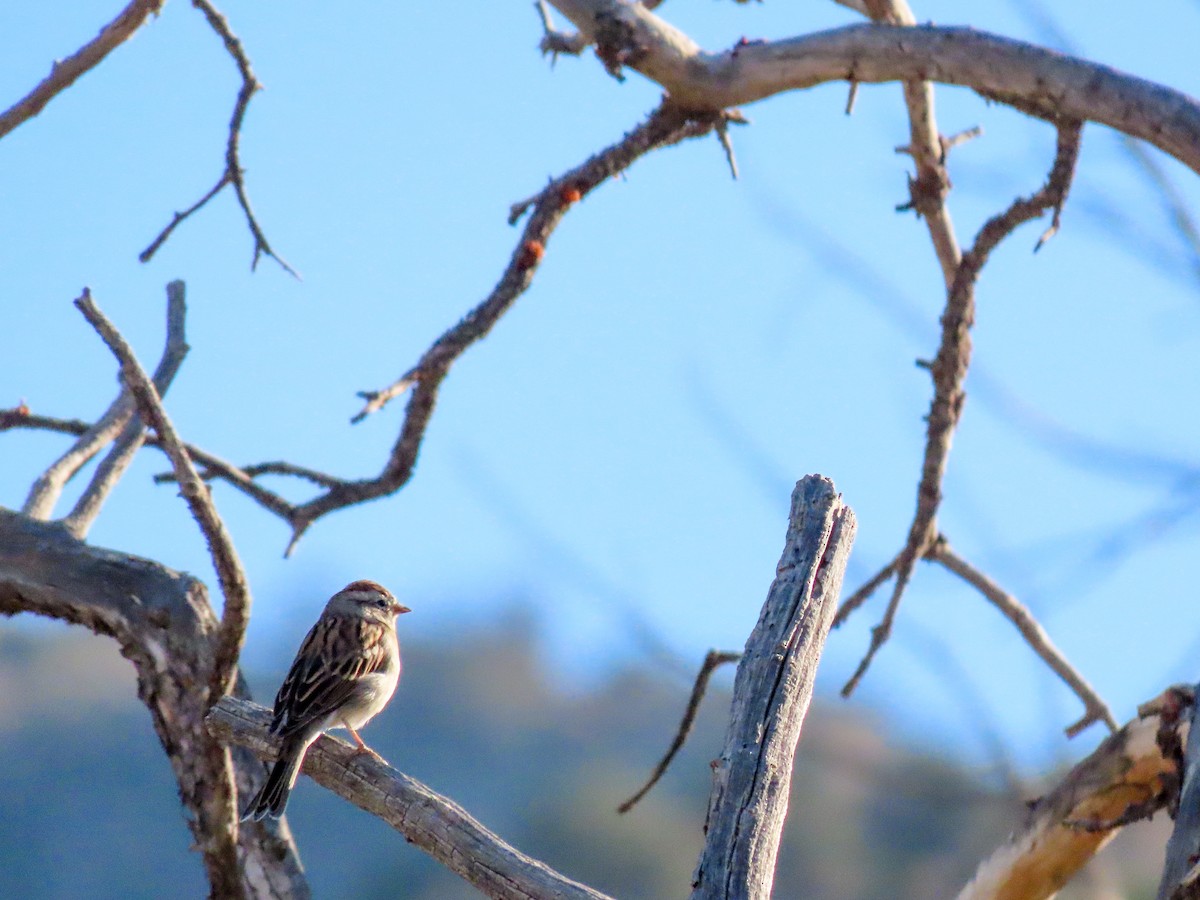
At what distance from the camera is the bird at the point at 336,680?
4129mm

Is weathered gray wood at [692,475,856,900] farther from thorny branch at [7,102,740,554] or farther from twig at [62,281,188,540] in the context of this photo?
twig at [62,281,188,540]

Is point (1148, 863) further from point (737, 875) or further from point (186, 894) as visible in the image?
point (186, 894)

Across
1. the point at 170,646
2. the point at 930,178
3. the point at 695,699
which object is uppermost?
the point at 930,178

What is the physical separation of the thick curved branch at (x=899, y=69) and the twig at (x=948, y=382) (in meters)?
0.66

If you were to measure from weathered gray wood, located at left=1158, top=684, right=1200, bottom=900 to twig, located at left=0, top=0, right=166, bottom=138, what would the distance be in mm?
4166

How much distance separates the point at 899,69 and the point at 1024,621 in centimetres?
238

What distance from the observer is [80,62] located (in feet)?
16.3

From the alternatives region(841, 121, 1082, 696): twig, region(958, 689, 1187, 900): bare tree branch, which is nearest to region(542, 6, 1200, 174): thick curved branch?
region(841, 121, 1082, 696): twig

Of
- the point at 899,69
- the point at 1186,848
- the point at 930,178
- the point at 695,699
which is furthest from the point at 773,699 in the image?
the point at 930,178

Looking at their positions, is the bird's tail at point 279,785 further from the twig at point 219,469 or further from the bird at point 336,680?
the twig at point 219,469

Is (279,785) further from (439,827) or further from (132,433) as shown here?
(132,433)

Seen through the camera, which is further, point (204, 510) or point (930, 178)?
point (930, 178)

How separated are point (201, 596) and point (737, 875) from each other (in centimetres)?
238

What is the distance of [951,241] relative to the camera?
5.42 metres
